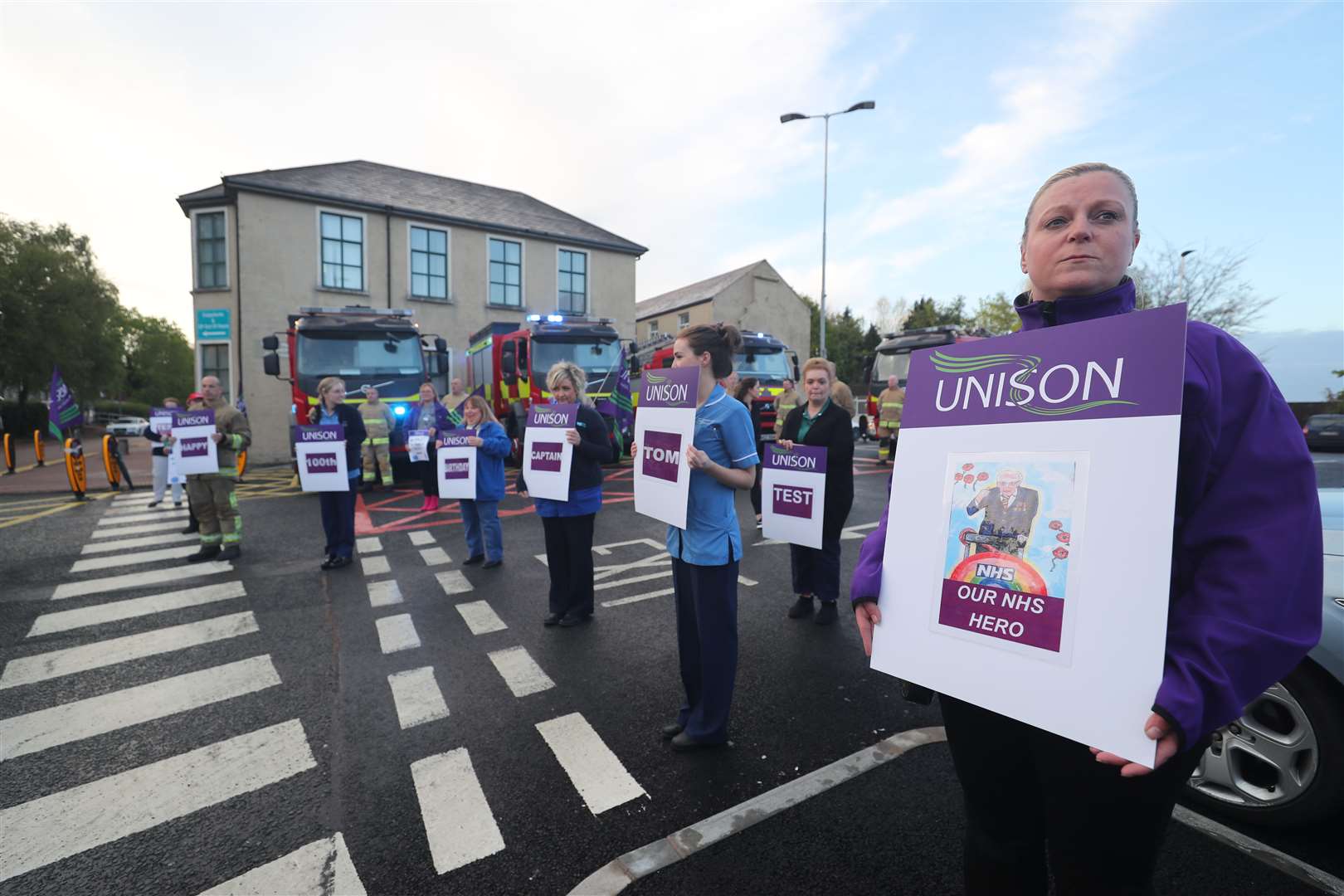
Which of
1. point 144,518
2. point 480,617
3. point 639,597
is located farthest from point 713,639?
point 144,518

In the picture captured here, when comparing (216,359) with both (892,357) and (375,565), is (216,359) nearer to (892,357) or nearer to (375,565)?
(375,565)

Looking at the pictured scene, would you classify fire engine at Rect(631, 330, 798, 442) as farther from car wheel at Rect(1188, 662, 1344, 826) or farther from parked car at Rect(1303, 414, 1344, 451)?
parked car at Rect(1303, 414, 1344, 451)

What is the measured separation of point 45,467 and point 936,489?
2231cm

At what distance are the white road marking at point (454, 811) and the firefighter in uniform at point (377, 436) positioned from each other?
885 cm

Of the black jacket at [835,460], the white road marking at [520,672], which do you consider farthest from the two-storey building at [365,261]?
the white road marking at [520,672]

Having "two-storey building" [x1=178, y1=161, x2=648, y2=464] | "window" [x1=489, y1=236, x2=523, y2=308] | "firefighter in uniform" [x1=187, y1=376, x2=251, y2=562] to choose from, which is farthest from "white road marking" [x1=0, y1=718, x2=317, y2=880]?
"window" [x1=489, y1=236, x2=523, y2=308]

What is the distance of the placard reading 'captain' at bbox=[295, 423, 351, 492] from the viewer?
635 centimetres

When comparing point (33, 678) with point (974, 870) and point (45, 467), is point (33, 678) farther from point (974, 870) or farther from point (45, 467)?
point (45, 467)

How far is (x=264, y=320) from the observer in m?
19.3

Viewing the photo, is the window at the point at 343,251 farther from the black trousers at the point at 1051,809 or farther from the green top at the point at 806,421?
the black trousers at the point at 1051,809

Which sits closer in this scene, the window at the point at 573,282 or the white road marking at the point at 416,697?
the white road marking at the point at 416,697

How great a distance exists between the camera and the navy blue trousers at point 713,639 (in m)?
3.02

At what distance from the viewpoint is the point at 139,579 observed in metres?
6.07

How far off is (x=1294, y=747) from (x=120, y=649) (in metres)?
6.78
